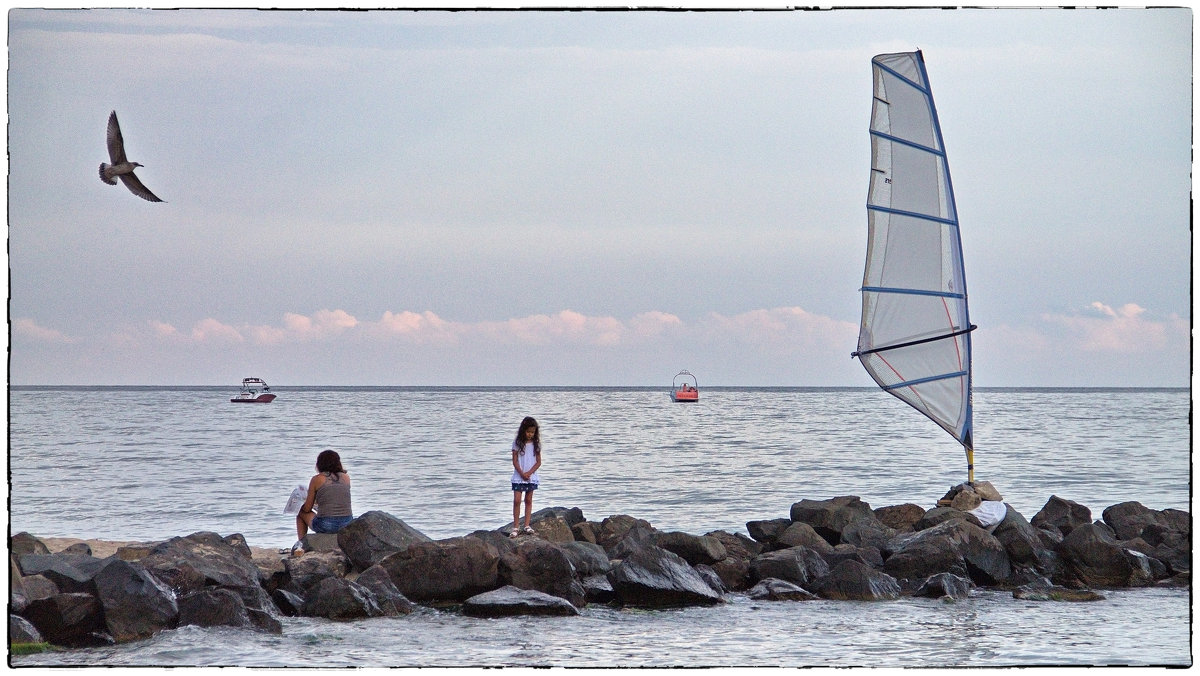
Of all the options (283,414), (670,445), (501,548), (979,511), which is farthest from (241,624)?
(283,414)

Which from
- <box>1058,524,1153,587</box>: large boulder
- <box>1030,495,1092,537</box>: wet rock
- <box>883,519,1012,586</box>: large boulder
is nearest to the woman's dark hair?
<box>883,519,1012,586</box>: large boulder

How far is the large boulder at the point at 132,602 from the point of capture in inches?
363

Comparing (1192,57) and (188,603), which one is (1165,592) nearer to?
(1192,57)

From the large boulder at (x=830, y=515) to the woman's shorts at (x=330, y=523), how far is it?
5.17 meters

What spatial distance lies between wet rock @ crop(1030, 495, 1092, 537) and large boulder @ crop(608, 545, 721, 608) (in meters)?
5.41

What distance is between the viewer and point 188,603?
31.5 ft

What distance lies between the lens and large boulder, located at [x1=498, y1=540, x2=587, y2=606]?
35.6 ft

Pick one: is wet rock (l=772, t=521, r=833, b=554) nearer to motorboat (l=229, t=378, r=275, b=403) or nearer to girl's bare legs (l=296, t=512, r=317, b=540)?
girl's bare legs (l=296, t=512, r=317, b=540)

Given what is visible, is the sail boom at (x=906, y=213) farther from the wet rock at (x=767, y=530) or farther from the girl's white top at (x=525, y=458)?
the girl's white top at (x=525, y=458)

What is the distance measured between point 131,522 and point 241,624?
9540 millimetres

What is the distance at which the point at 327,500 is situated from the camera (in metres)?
12.3

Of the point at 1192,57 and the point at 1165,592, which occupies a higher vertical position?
the point at 1192,57

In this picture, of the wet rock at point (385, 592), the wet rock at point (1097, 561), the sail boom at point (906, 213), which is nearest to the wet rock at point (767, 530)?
the wet rock at point (1097, 561)

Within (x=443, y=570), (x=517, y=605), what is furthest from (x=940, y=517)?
(x=443, y=570)
